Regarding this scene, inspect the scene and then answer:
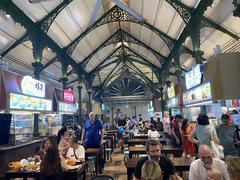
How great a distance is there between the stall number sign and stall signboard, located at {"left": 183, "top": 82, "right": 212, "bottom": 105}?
5.75 meters

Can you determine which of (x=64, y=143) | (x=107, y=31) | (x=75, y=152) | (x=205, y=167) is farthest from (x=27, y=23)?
(x=205, y=167)

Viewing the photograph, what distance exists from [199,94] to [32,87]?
19.0 ft

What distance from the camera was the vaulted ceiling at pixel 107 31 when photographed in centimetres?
832

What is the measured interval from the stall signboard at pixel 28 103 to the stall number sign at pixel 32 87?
18 centimetres

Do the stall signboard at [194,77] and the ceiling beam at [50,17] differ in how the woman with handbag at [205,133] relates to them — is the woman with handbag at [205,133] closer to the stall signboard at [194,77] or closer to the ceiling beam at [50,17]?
the stall signboard at [194,77]

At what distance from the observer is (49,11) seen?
9.14 metres

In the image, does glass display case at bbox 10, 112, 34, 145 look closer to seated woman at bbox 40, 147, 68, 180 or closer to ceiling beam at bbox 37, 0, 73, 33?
ceiling beam at bbox 37, 0, 73, 33

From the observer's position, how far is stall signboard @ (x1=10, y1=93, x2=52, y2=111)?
21.4ft

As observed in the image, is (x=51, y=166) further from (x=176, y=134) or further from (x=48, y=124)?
(x=48, y=124)

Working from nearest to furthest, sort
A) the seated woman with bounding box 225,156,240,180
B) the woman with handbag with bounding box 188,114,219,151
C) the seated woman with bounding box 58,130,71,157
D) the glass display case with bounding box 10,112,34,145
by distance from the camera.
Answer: the seated woman with bounding box 225,156,240,180, the woman with handbag with bounding box 188,114,219,151, the seated woman with bounding box 58,130,71,157, the glass display case with bounding box 10,112,34,145

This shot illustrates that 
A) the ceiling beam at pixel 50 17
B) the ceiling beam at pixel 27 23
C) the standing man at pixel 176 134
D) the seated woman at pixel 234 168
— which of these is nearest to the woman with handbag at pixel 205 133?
the standing man at pixel 176 134

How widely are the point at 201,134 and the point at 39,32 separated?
25.0ft

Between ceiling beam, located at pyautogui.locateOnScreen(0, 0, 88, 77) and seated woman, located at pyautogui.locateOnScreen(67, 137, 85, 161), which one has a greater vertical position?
ceiling beam, located at pyautogui.locateOnScreen(0, 0, 88, 77)

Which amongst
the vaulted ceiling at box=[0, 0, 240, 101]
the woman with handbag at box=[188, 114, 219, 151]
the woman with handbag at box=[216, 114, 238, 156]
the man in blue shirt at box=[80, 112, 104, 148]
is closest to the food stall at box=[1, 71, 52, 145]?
the vaulted ceiling at box=[0, 0, 240, 101]
